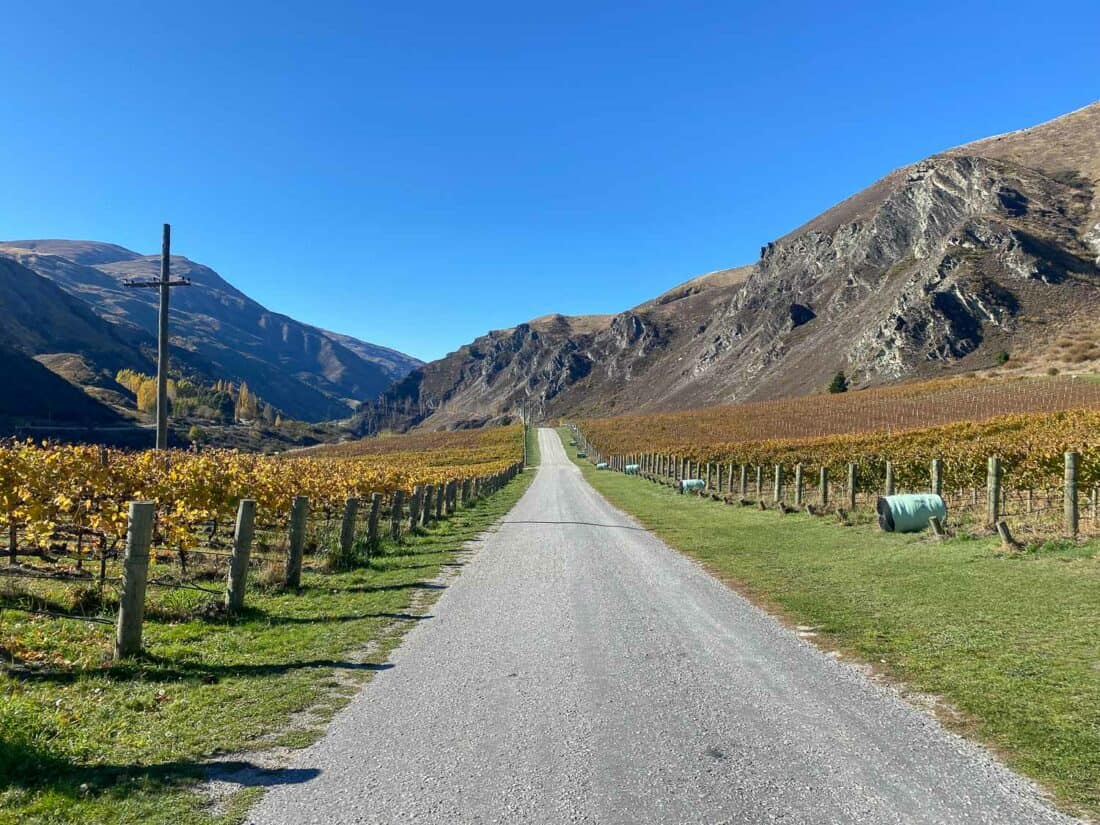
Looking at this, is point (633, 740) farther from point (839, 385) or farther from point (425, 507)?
point (839, 385)

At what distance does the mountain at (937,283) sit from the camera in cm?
10794

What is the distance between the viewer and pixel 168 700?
566 cm

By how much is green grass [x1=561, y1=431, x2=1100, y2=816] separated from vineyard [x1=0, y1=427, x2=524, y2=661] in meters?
7.12

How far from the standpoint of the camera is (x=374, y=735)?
4895 mm

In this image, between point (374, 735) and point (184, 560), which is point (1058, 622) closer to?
point (374, 735)

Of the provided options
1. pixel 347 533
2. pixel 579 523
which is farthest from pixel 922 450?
pixel 347 533

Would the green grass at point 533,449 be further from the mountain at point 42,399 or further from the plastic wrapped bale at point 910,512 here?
the mountain at point 42,399

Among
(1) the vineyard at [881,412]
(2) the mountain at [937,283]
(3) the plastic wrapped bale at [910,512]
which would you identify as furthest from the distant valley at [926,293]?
(3) the plastic wrapped bale at [910,512]

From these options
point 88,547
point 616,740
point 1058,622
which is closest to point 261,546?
Answer: point 88,547

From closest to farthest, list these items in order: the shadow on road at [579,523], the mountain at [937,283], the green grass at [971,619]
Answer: the green grass at [971,619], the shadow on road at [579,523], the mountain at [937,283]

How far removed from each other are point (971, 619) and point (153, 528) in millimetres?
10367

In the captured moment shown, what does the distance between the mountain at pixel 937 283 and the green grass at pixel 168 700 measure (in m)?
91.1

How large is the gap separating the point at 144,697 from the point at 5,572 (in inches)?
227

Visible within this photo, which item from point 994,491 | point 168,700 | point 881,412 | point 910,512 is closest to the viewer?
point 168,700
